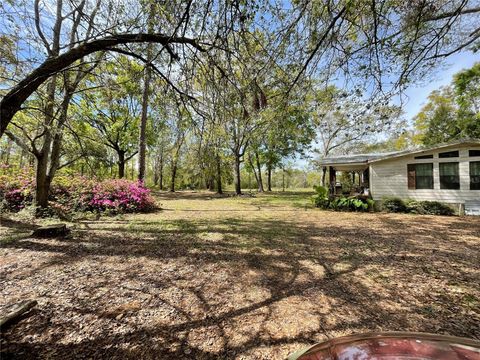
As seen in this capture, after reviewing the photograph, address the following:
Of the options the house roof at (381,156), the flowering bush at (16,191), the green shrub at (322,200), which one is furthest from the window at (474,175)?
the flowering bush at (16,191)

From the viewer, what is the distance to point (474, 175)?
9.89 metres

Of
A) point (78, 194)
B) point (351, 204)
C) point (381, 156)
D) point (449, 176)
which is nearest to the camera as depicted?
point (78, 194)

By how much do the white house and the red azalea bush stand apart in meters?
12.2

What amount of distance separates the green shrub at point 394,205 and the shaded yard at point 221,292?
580cm

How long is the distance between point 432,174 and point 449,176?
2.01 feet

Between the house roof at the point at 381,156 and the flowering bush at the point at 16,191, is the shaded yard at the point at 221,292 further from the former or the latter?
the house roof at the point at 381,156

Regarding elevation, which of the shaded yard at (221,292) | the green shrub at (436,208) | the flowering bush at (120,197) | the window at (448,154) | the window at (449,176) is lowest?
the shaded yard at (221,292)

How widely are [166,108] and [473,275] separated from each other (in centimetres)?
608

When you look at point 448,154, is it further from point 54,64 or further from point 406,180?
point 54,64

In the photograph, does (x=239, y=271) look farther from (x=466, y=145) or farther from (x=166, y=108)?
(x=466, y=145)

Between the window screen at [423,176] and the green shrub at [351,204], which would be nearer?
the window screen at [423,176]

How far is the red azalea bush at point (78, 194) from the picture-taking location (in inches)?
314

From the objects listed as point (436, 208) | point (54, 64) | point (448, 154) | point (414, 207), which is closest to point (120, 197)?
point (54, 64)

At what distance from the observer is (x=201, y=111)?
393 cm
